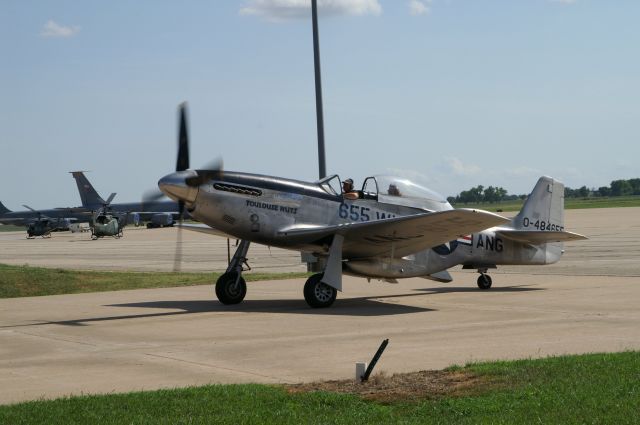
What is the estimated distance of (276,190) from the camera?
1716cm

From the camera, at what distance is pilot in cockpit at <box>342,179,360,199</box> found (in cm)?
1780

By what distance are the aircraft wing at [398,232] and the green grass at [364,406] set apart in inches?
268

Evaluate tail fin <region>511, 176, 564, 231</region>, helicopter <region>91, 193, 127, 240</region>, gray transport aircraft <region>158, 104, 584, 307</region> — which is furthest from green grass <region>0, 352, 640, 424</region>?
helicopter <region>91, 193, 127, 240</region>

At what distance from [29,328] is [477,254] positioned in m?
9.61

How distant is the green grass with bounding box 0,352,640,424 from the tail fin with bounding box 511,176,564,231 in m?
11.8

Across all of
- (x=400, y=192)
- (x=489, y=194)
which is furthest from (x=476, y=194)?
(x=400, y=192)

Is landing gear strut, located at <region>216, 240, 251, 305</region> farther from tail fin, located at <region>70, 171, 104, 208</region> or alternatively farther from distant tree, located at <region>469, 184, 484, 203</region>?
distant tree, located at <region>469, 184, 484, 203</region>

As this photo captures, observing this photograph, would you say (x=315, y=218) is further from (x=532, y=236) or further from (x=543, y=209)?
(x=543, y=209)

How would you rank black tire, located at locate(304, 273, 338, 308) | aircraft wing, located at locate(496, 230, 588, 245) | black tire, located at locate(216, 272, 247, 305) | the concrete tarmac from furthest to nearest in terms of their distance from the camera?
aircraft wing, located at locate(496, 230, 588, 245)
black tire, located at locate(216, 272, 247, 305)
black tire, located at locate(304, 273, 338, 308)
the concrete tarmac

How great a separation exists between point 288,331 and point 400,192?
541cm

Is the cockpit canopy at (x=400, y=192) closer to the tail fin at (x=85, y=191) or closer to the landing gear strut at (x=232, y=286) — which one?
the landing gear strut at (x=232, y=286)

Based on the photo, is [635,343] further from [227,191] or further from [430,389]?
[227,191]

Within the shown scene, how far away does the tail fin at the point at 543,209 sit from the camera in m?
20.4

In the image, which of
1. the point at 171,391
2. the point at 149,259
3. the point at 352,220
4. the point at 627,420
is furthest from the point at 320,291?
the point at 149,259
